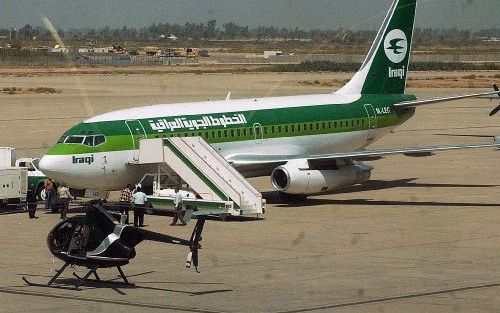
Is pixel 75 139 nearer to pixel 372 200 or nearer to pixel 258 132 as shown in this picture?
pixel 258 132

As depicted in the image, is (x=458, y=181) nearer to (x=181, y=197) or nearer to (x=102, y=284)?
(x=181, y=197)

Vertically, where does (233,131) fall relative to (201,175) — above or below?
above

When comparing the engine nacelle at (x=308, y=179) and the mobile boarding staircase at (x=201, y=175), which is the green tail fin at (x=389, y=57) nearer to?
the engine nacelle at (x=308, y=179)

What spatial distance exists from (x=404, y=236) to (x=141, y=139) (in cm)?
1204

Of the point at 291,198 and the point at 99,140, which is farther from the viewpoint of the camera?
the point at 291,198

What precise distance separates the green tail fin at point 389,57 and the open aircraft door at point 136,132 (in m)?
13.9

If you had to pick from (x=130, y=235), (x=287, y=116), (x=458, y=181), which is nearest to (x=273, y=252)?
(x=130, y=235)

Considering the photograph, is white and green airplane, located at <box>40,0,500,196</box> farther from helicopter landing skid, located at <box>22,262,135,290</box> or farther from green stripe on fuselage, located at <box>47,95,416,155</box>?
helicopter landing skid, located at <box>22,262,135,290</box>

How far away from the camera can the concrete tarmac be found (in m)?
29.4

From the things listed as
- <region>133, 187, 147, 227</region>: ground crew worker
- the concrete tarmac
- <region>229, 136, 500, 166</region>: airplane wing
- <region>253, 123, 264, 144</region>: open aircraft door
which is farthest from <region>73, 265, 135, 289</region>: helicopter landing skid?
<region>253, 123, 264, 144</region>: open aircraft door

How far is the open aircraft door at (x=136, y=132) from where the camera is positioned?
153 feet

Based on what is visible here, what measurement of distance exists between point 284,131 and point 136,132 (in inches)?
326

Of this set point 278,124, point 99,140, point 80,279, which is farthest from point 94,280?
point 278,124

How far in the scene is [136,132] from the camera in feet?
155
